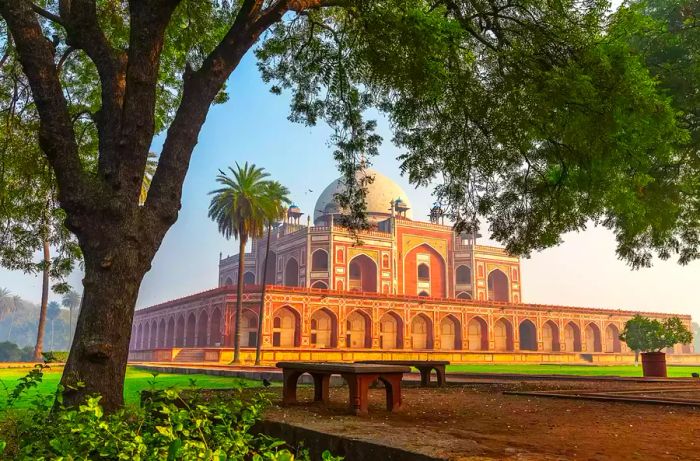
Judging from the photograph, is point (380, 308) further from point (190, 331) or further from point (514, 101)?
point (514, 101)

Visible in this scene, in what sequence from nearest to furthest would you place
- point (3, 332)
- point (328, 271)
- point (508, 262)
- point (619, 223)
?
point (619, 223) → point (328, 271) → point (508, 262) → point (3, 332)

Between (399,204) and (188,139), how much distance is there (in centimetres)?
4834

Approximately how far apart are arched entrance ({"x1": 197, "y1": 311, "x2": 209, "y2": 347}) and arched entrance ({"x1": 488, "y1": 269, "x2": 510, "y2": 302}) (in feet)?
87.6

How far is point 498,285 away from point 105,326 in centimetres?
5230

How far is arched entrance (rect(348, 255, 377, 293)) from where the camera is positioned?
46.6 m

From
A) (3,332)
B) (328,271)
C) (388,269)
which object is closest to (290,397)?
(328,271)

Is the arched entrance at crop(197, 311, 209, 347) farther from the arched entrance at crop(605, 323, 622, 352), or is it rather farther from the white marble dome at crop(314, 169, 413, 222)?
the arched entrance at crop(605, 323, 622, 352)

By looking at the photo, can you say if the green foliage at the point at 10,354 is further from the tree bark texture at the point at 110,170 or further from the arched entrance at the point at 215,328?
the tree bark texture at the point at 110,170

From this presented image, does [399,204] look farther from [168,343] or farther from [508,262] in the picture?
[168,343]

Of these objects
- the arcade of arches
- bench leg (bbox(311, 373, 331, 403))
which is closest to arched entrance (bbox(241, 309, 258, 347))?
the arcade of arches

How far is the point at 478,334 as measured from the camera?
46.4 meters

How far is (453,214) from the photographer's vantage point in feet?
27.3

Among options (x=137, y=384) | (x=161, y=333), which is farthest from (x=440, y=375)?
(x=161, y=333)

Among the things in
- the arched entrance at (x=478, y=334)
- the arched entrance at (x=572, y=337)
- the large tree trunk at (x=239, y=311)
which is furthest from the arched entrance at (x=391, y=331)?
the arched entrance at (x=572, y=337)
